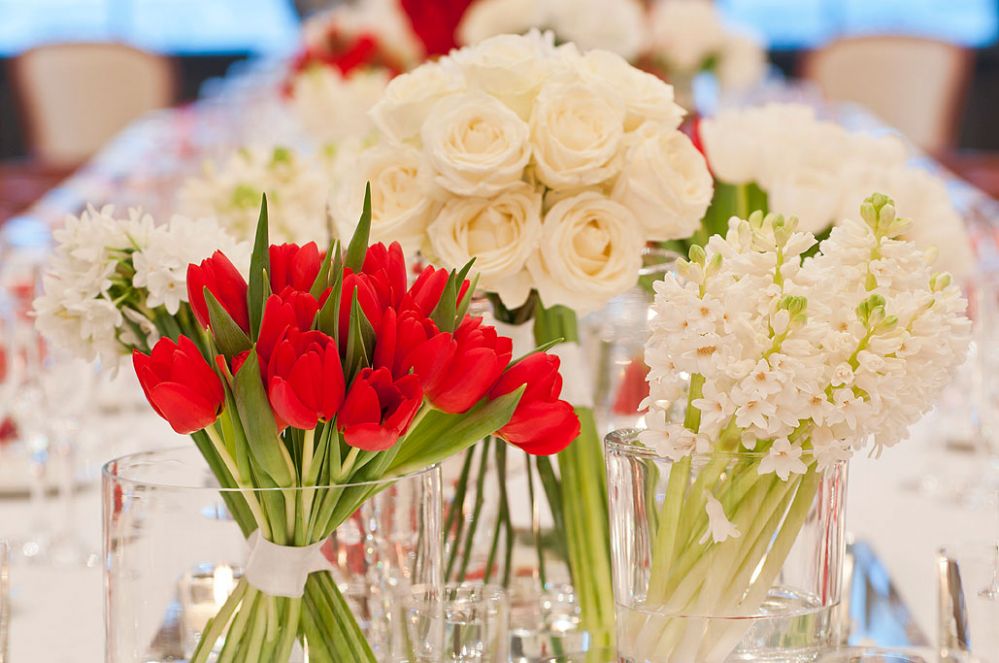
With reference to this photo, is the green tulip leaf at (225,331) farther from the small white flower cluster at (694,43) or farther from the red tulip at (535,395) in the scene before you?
Result: the small white flower cluster at (694,43)

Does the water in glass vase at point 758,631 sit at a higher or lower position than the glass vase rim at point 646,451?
lower

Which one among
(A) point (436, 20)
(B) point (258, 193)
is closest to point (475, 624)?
(B) point (258, 193)

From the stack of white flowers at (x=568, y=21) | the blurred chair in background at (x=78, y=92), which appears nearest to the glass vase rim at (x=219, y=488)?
the stack of white flowers at (x=568, y=21)

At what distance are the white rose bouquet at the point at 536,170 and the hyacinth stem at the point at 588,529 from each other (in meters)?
0.02

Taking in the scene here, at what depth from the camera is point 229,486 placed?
732 mm

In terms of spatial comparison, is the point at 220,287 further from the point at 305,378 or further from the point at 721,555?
the point at 721,555

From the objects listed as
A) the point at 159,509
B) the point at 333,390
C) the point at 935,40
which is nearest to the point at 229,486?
the point at 159,509

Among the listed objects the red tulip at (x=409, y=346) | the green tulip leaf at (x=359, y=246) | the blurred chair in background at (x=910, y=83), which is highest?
the blurred chair in background at (x=910, y=83)

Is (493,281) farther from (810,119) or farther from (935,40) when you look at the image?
(935,40)

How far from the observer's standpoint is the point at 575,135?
2.76 ft

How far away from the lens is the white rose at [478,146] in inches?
32.8

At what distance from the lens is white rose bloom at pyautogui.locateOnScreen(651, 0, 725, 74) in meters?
3.41

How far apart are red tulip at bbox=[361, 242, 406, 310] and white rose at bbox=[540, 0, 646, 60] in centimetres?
161

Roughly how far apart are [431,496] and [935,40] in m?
6.02
